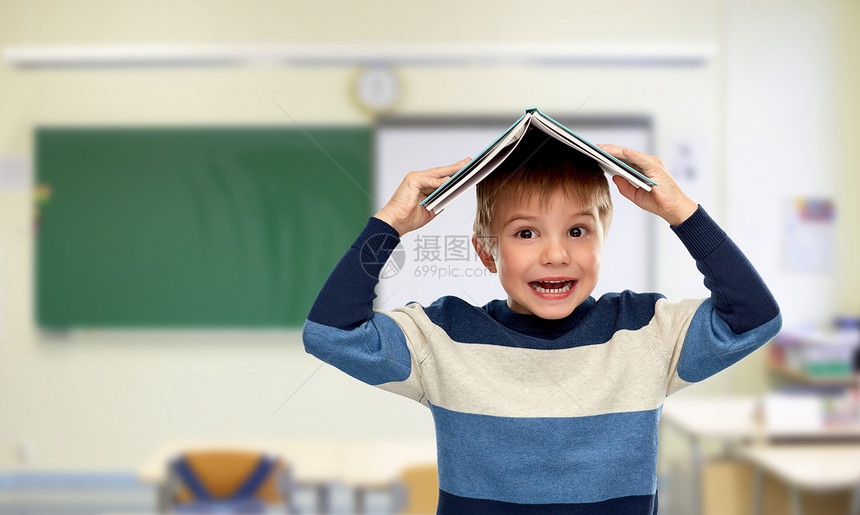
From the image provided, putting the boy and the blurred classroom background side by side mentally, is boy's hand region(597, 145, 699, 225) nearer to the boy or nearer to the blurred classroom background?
the boy

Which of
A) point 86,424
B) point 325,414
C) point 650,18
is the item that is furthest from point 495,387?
point 86,424

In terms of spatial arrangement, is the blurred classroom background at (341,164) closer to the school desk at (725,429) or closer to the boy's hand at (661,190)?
the school desk at (725,429)

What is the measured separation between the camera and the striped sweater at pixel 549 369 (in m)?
0.58

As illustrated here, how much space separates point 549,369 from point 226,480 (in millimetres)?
1280

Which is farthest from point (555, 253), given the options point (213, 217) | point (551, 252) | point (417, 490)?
point (213, 217)

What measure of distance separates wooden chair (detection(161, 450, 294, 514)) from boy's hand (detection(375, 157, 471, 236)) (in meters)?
1.20

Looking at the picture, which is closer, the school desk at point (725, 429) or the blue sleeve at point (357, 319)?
the blue sleeve at point (357, 319)

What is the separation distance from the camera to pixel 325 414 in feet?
6.82

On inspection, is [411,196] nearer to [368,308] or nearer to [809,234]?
[368,308]

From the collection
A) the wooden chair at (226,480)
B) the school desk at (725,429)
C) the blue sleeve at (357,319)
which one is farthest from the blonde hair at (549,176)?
the school desk at (725,429)

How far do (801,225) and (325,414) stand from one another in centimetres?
157

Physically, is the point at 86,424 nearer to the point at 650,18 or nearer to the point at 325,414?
the point at 325,414

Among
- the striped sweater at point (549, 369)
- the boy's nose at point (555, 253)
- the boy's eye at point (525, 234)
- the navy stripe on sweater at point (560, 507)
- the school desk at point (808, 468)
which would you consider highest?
the boy's eye at point (525, 234)

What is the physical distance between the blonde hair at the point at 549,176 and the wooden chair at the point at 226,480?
125 cm
